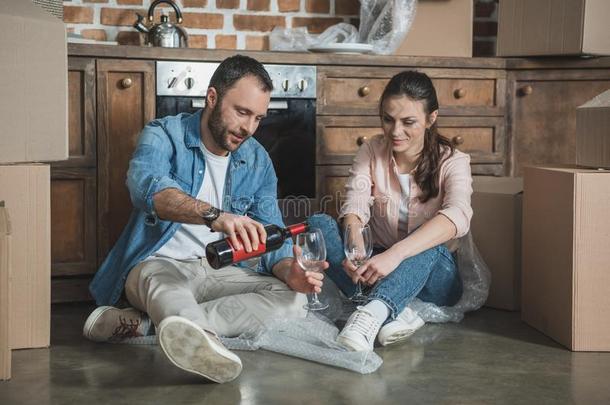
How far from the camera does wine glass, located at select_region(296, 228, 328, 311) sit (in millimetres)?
2363

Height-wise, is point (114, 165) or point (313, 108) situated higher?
point (313, 108)

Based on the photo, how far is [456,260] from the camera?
122 inches

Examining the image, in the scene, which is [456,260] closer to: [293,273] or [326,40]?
[293,273]

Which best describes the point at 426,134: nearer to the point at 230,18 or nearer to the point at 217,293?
the point at 217,293

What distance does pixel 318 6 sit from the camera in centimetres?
394

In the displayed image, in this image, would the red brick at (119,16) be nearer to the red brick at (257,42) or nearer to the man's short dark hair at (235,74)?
the red brick at (257,42)

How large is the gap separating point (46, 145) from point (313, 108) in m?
1.18

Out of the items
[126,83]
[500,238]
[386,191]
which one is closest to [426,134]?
[386,191]

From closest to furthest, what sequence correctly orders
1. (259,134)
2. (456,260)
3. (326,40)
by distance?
(456,260) < (259,134) < (326,40)

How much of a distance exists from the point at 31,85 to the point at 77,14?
1308 mm

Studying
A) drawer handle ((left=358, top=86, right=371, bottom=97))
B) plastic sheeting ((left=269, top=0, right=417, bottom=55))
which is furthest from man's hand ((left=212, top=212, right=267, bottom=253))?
plastic sheeting ((left=269, top=0, right=417, bottom=55))

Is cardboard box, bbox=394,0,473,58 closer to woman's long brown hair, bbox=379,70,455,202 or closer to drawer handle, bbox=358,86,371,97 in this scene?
drawer handle, bbox=358,86,371,97

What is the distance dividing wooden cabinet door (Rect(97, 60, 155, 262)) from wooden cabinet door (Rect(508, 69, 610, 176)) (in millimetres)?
1477

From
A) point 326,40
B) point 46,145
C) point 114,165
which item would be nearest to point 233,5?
point 326,40
